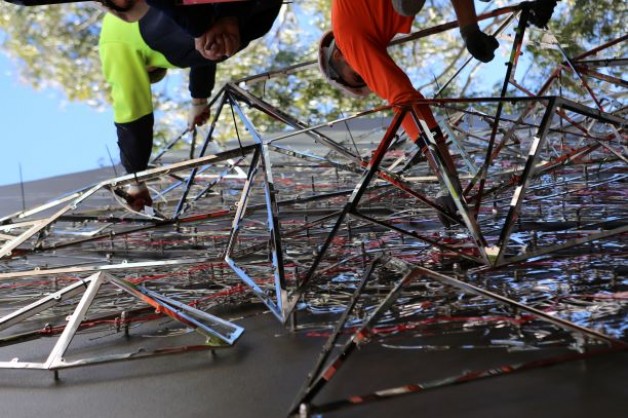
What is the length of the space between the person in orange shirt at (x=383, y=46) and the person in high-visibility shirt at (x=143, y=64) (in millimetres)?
187

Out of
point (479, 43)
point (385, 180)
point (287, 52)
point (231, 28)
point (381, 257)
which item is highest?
point (287, 52)

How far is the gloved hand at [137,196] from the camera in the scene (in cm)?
227

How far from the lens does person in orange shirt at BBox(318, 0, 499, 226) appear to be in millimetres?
1676

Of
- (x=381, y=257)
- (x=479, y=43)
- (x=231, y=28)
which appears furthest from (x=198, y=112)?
(x=381, y=257)

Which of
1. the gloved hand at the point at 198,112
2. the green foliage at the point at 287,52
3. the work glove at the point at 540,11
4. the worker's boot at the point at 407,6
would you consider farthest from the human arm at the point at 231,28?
the green foliage at the point at 287,52

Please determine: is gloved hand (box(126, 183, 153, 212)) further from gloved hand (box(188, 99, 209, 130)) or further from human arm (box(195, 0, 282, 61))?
human arm (box(195, 0, 282, 61))

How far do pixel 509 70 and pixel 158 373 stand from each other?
1.19m

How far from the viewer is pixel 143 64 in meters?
2.17

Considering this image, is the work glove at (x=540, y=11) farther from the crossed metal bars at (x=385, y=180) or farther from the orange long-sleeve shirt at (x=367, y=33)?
the orange long-sleeve shirt at (x=367, y=33)

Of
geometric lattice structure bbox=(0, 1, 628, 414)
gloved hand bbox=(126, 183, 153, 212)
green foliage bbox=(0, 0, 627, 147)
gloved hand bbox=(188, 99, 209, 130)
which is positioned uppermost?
green foliage bbox=(0, 0, 627, 147)

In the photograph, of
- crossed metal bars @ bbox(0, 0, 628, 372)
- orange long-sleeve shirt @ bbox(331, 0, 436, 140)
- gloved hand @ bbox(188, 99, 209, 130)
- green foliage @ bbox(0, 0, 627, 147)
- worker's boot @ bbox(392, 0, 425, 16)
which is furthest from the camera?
green foliage @ bbox(0, 0, 627, 147)

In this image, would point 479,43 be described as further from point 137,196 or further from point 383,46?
point 137,196

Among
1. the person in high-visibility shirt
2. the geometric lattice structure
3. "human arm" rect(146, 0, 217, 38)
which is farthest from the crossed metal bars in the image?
"human arm" rect(146, 0, 217, 38)

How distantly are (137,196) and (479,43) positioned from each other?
3.53 ft
